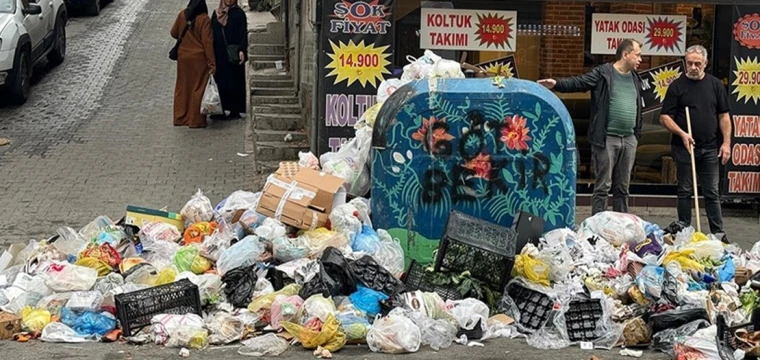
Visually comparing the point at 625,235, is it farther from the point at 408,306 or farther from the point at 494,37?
the point at 494,37

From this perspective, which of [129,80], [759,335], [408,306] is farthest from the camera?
[129,80]

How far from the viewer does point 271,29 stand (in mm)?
17641

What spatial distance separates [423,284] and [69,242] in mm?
2758

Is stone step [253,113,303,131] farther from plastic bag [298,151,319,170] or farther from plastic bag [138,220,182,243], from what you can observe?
plastic bag [138,220,182,243]

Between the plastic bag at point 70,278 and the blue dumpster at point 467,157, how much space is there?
206 cm

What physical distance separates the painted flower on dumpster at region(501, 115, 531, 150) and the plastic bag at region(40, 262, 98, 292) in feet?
9.72

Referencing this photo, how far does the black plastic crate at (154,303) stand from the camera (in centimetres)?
727

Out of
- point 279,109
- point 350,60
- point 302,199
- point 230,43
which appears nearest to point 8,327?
point 302,199

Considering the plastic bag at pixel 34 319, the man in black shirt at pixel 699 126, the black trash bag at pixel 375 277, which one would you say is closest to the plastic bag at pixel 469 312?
the black trash bag at pixel 375 277

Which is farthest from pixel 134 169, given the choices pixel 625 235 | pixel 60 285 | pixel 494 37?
pixel 625 235

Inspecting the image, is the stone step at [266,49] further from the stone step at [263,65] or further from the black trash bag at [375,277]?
the black trash bag at [375,277]

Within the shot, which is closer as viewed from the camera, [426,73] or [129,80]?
[426,73]

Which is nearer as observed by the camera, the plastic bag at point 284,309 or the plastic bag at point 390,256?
the plastic bag at point 284,309

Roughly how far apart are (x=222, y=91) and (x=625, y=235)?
7.59 metres
